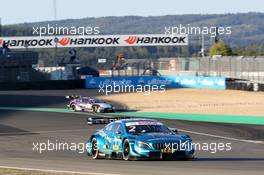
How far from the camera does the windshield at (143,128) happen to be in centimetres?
1866

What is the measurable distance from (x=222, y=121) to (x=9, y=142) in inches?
549

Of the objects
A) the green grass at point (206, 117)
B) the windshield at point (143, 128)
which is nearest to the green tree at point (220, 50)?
the green grass at point (206, 117)

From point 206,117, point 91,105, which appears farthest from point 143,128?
point 91,105

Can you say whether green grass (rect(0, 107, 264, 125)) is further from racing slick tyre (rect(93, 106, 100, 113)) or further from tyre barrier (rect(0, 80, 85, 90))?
tyre barrier (rect(0, 80, 85, 90))

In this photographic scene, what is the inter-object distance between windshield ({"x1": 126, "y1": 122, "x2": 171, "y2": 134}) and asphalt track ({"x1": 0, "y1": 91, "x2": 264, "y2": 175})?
0.99m

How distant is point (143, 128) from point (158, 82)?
158 feet

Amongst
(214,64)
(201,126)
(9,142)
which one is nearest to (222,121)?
(201,126)

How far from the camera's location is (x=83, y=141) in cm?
2812

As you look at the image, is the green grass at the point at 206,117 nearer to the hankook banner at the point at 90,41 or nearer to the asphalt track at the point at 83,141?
the asphalt track at the point at 83,141

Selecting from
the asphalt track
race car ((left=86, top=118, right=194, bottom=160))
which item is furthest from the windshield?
the asphalt track

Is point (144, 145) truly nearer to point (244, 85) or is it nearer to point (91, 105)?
point (91, 105)

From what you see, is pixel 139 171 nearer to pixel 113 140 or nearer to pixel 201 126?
pixel 113 140

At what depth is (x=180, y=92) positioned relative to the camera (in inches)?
2463

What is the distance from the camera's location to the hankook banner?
276 feet
